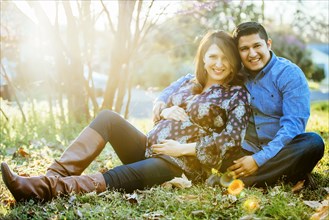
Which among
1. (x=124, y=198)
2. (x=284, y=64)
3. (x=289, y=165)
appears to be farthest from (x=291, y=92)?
(x=124, y=198)

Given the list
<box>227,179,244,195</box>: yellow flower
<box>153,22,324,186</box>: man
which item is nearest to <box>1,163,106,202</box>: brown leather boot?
<box>227,179,244,195</box>: yellow flower

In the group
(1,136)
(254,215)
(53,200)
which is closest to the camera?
(254,215)

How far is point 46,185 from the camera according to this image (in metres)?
3.00

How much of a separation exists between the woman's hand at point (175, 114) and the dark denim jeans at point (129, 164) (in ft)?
0.96

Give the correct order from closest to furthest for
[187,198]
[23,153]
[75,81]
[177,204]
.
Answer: [177,204] < [187,198] < [23,153] < [75,81]

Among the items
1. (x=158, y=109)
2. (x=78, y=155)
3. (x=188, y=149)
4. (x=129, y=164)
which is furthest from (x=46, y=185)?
(x=158, y=109)

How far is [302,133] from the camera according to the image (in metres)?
3.47

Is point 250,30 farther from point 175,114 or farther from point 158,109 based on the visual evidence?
point 158,109

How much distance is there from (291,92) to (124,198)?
1.51m

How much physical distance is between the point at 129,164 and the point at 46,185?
2.15 ft

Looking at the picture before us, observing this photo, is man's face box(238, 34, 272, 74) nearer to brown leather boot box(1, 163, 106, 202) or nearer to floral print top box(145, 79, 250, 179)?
floral print top box(145, 79, 250, 179)

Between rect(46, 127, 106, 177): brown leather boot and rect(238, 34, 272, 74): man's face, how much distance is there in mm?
1343

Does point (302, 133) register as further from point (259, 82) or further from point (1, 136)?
point (1, 136)

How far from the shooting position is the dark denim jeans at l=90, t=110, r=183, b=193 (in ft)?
10.8
